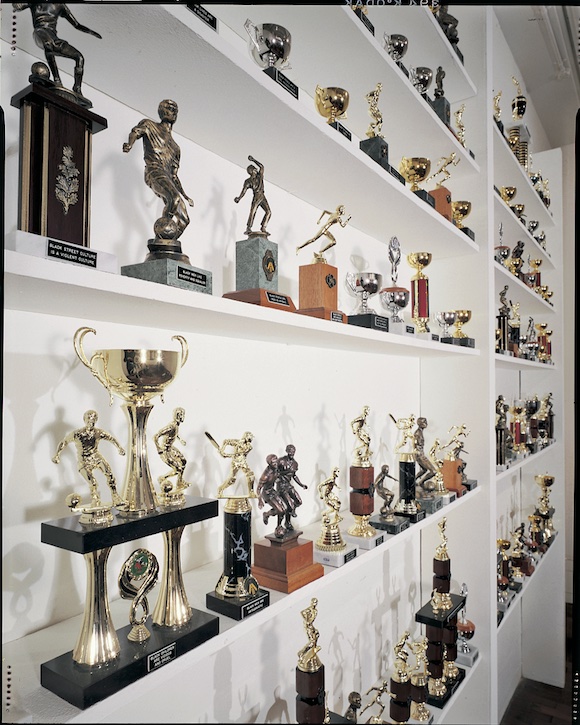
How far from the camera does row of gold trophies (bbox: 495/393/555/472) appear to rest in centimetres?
196

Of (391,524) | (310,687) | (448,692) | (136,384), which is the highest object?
(136,384)

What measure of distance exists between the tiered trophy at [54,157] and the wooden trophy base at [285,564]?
22.0 inches

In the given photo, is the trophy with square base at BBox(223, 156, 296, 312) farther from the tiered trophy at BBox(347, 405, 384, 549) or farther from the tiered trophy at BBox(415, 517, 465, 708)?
the tiered trophy at BBox(415, 517, 465, 708)

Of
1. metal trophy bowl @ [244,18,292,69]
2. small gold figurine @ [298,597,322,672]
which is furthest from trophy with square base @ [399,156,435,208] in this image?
small gold figurine @ [298,597,322,672]

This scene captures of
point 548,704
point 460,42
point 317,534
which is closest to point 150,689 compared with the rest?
point 317,534

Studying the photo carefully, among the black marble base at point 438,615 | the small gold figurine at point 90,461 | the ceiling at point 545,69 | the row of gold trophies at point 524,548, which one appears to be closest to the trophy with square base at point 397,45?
the ceiling at point 545,69

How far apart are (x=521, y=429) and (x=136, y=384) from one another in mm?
2059

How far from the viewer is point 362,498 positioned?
3.92 feet

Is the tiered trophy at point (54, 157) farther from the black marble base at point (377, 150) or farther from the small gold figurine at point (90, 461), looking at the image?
the black marble base at point (377, 150)

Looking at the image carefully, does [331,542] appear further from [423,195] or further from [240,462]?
[423,195]

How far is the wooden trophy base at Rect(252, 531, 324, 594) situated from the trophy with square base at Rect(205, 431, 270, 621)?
0.06 metres

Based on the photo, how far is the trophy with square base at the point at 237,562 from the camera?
81 cm

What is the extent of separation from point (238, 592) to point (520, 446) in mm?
1787

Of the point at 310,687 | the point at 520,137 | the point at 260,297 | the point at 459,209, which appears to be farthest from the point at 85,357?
the point at 520,137
